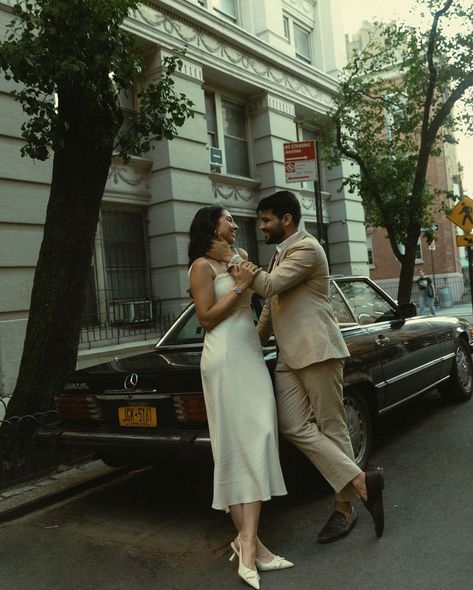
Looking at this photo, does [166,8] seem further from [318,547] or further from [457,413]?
[318,547]

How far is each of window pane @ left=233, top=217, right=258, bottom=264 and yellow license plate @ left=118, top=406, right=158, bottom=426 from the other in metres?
10.7

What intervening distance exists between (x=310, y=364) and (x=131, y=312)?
8.32 meters

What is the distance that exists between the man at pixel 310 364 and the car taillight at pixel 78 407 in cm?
145

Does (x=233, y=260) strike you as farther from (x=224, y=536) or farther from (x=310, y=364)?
(x=224, y=536)

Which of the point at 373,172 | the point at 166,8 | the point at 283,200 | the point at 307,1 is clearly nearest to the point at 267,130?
the point at 373,172

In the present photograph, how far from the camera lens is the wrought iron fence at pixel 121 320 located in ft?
34.7

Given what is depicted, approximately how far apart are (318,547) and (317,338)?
1.23m

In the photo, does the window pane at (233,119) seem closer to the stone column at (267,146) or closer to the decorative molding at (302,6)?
the stone column at (267,146)

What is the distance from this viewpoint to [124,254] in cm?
1166

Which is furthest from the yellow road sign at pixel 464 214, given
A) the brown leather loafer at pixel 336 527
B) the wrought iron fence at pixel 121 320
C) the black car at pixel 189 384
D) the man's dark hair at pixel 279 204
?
the brown leather loafer at pixel 336 527

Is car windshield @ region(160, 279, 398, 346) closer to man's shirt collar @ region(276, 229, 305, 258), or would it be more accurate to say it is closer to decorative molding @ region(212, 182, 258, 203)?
man's shirt collar @ region(276, 229, 305, 258)

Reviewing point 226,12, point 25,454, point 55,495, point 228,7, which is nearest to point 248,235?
point 226,12

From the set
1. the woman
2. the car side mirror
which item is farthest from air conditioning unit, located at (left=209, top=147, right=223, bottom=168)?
the woman

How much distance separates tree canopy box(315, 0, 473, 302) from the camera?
1212cm
